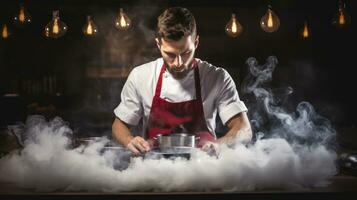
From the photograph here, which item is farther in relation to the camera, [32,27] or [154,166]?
[32,27]

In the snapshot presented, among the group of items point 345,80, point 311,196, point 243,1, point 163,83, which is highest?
point 243,1

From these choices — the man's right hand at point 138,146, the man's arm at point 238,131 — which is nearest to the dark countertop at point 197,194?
the man's right hand at point 138,146

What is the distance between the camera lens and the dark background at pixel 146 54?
8508 millimetres

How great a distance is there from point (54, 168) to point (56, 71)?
261 inches

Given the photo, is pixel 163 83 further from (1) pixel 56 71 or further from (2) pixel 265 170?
(1) pixel 56 71

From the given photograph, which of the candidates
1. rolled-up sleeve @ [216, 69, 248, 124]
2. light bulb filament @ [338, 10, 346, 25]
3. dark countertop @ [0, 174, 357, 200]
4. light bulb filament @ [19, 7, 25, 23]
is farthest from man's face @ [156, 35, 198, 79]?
light bulb filament @ [338, 10, 346, 25]

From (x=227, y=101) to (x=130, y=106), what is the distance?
663 millimetres

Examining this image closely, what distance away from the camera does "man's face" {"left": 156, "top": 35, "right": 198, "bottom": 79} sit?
299 centimetres

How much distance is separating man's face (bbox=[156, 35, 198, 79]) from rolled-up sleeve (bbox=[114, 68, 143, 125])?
1.34ft

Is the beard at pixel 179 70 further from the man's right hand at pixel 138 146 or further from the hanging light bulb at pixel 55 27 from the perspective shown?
the hanging light bulb at pixel 55 27

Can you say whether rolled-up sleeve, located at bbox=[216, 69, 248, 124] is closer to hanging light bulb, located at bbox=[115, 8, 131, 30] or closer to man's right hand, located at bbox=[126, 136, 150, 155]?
man's right hand, located at bbox=[126, 136, 150, 155]

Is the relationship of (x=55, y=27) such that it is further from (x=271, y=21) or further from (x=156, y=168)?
(x=156, y=168)

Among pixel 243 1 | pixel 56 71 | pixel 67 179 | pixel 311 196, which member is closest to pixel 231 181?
pixel 311 196

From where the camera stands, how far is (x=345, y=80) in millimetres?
9023
